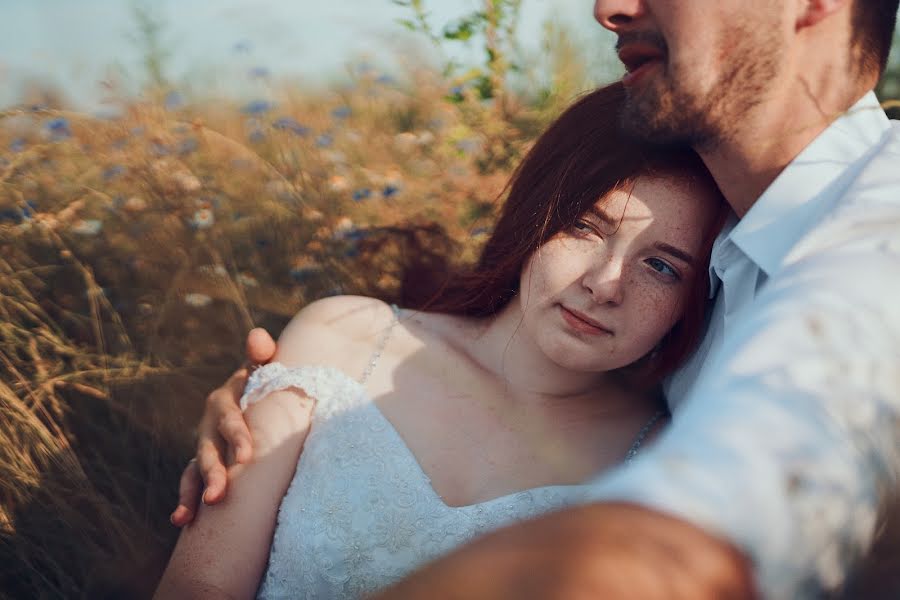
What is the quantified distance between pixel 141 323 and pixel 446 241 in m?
1.28

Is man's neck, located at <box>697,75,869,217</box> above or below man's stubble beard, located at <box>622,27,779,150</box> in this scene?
below

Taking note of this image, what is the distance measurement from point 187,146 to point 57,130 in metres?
0.52

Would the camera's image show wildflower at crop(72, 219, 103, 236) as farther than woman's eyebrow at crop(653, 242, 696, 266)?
Yes

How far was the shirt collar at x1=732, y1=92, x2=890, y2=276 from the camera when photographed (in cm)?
177

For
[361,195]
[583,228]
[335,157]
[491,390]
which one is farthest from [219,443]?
[335,157]

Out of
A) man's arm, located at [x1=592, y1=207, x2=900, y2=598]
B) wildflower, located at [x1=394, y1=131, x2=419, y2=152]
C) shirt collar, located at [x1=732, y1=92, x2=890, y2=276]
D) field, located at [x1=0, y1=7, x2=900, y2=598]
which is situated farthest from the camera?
wildflower, located at [x1=394, y1=131, x2=419, y2=152]

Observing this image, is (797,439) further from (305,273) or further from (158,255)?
(158,255)

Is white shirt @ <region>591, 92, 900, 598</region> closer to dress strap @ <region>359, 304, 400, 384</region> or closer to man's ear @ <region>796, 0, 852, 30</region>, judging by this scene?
man's ear @ <region>796, 0, 852, 30</region>

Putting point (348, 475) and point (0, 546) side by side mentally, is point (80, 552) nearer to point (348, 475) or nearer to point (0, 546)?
point (0, 546)

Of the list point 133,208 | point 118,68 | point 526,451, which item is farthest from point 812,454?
point 118,68

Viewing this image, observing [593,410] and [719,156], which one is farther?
[593,410]

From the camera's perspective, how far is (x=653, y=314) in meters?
2.03

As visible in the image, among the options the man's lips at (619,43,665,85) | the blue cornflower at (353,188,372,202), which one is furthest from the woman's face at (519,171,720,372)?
the blue cornflower at (353,188,372,202)

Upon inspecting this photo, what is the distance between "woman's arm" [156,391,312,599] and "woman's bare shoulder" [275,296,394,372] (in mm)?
234
